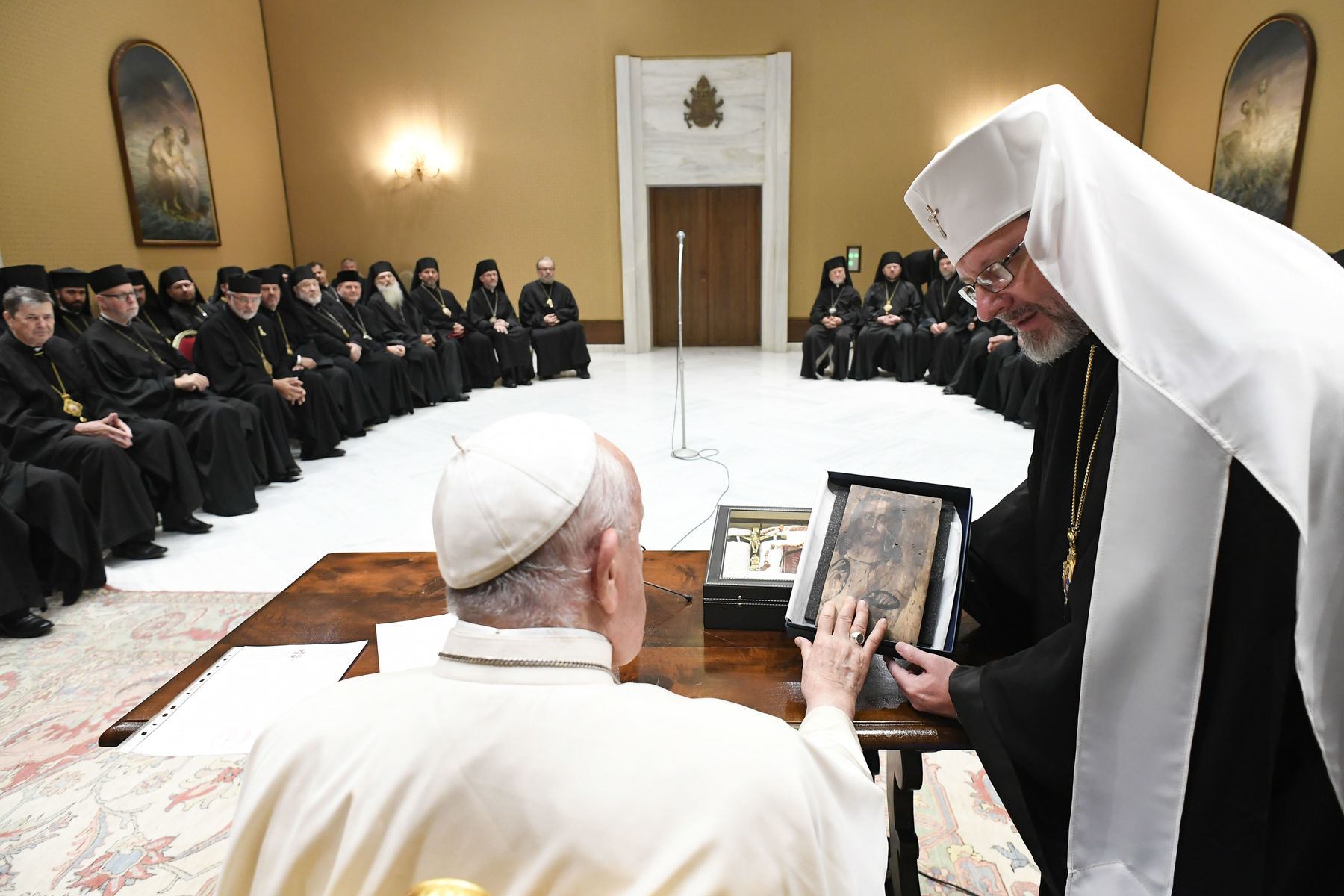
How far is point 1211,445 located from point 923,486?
0.52 meters

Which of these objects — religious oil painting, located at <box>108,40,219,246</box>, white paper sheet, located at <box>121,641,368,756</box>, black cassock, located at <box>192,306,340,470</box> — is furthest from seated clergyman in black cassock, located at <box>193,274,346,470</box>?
white paper sheet, located at <box>121,641,368,756</box>

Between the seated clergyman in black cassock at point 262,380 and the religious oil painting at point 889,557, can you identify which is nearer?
the religious oil painting at point 889,557

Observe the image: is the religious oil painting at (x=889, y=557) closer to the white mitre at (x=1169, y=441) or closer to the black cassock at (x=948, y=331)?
the white mitre at (x=1169, y=441)

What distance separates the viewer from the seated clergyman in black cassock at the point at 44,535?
12.6 ft

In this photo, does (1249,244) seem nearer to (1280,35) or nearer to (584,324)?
(1280,35)

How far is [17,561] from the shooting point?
3.82 m

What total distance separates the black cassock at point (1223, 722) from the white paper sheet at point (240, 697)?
4.17 ft

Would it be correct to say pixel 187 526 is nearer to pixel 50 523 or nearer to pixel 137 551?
pixel 137 551

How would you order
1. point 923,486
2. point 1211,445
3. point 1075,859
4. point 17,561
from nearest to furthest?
point 1211,445 → point 1075,859 → point 923,486 → point 17,561

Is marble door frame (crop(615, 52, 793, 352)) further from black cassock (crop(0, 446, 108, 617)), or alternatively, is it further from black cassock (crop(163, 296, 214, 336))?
black cassock (crop(0, 446, 108, 617))

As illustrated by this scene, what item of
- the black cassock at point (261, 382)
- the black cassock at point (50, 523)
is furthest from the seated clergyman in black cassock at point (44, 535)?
the black cassock at point (261, 382)

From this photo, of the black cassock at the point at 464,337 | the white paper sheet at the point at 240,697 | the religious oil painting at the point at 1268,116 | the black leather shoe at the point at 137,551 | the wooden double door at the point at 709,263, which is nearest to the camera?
the white paper sheet at the point at 240,697

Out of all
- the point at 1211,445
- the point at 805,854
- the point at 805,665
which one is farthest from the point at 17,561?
the point at 1211,445

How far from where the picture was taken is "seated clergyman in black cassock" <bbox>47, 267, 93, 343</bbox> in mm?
6188
